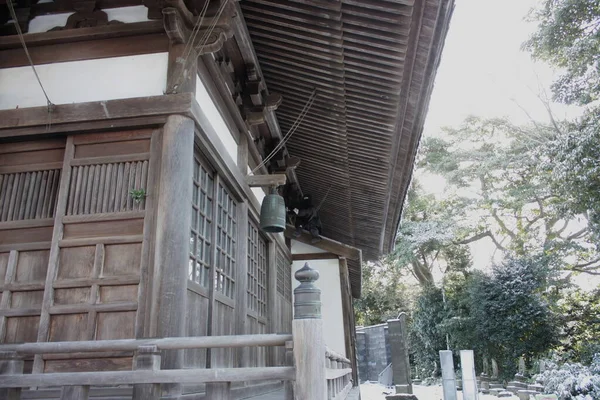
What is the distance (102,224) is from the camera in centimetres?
335

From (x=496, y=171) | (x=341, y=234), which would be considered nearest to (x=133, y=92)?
(x=341, y=234)

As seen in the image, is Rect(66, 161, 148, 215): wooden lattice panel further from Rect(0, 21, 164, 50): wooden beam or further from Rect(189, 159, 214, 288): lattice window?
Rect(0, 21, 164, 50): wooden beam

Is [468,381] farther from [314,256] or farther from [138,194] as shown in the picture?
[138,194]

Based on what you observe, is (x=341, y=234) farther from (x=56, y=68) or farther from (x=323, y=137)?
(x=56, y=68)

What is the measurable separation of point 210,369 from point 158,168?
167 cm

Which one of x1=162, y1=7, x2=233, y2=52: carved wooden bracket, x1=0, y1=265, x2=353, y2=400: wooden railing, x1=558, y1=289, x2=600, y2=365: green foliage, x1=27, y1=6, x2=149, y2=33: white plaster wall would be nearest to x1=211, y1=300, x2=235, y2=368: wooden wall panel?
x1=0, y1=265, x2=353, y2=400: wooden railing

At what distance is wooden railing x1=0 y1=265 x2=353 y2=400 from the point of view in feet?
7.36

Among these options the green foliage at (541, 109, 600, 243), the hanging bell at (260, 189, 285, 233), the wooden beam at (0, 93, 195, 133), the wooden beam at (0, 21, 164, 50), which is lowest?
the hanging bell at (260, 189, 285, 233)

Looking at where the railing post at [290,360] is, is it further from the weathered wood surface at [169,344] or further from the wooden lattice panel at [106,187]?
the wooden lattice panel at [106,187]

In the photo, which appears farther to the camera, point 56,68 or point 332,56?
point 332,56

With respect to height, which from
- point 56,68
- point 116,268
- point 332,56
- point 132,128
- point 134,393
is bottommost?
point 134,393

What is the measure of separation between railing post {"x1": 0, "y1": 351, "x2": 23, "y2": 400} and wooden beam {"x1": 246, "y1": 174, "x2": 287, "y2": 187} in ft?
10.2

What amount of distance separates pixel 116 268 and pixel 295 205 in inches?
208

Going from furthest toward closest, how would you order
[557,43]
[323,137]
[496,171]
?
[496,171]
[557,43]
[323,137]
